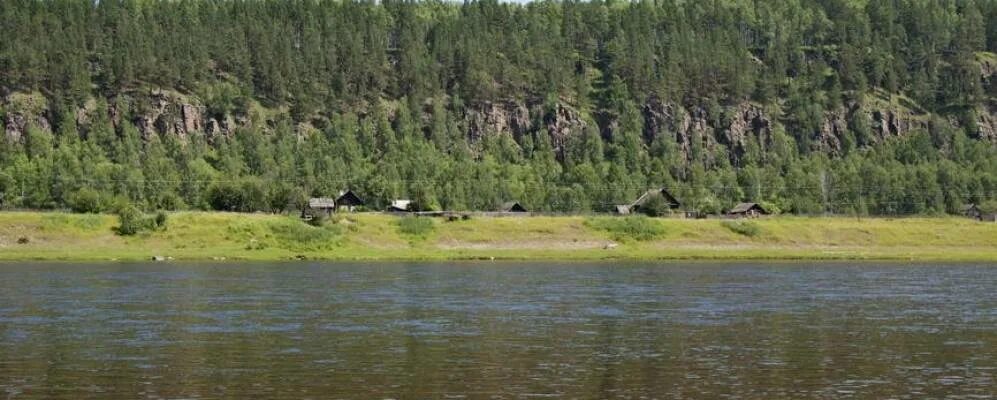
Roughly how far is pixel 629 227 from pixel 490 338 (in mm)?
104870

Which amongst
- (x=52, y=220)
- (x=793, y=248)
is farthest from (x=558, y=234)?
(x=52, y=220)

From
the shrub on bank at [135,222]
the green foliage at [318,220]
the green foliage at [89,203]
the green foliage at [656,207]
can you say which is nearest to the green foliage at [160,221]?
the shrub on bank at [135,222]

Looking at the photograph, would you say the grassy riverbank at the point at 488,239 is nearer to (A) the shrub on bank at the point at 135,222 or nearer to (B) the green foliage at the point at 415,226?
(B) the green foliage at the point at 415,226

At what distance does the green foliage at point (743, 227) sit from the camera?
520 ft

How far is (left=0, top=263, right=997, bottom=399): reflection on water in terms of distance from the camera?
→ 3972 centimetres

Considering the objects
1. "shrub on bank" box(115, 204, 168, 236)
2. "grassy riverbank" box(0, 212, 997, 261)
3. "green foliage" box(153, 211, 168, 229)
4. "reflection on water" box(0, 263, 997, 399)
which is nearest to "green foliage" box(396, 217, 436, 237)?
"grassy riverbank" box(0, 212, 997, 261)

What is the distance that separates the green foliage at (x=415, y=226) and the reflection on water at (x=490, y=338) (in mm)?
54537

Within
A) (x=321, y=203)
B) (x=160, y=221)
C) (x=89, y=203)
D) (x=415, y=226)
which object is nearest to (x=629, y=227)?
(x=415, y=226)

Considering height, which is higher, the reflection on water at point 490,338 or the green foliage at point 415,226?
the green foliage at point 415,226

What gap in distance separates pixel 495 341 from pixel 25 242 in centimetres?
9376

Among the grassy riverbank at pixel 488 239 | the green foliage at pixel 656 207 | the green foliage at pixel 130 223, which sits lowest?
the grassy riverbank at pixel 488 239

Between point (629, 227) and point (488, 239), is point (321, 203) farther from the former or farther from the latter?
point (629, 227)

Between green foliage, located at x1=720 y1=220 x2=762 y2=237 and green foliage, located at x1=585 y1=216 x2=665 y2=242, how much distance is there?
357 inches

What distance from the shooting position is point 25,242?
132125 mm
